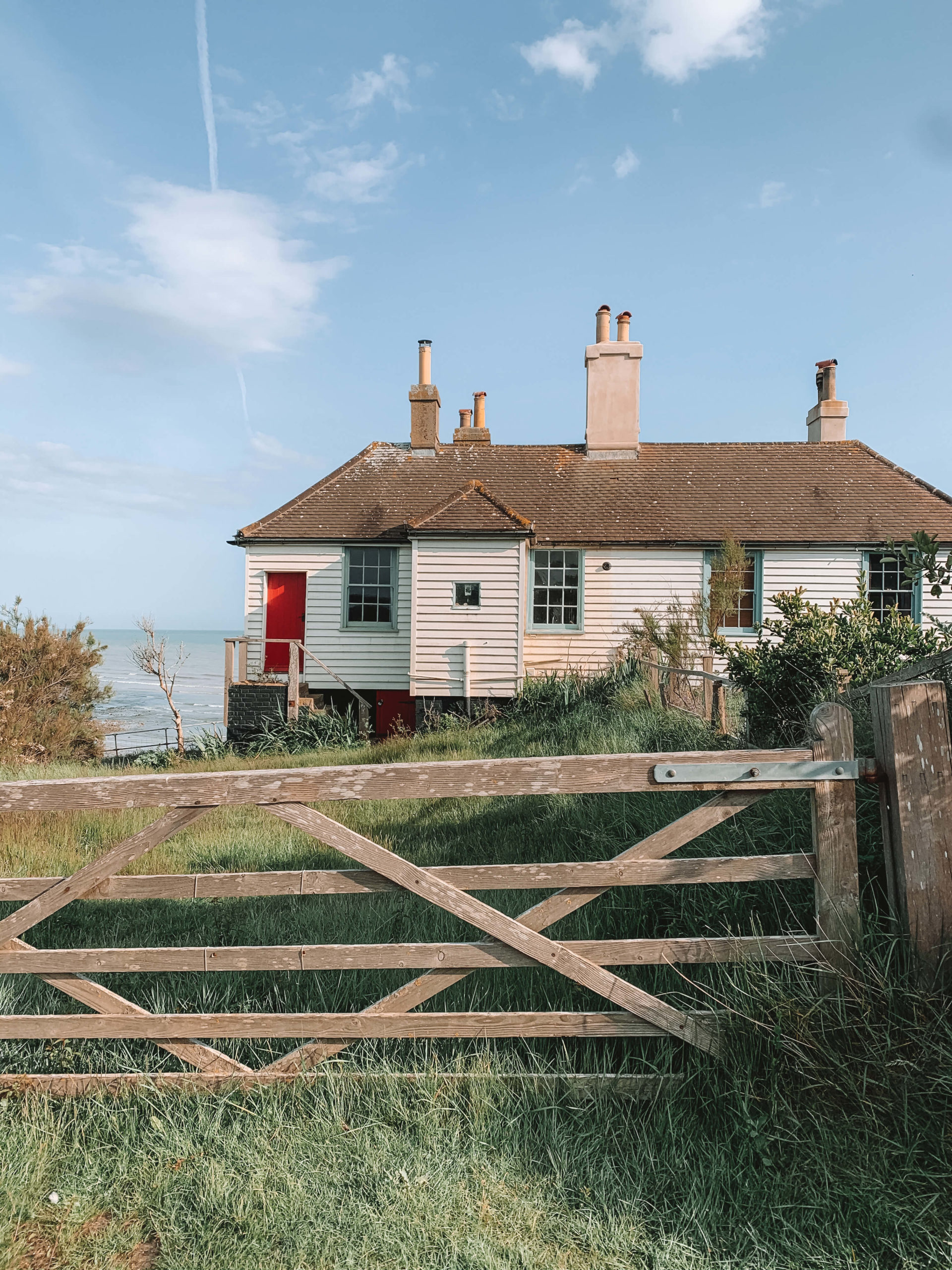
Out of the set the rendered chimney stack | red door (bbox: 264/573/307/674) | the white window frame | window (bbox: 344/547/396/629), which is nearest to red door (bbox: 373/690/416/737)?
window (bbox: 344/547/396/629)

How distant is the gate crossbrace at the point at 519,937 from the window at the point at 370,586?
1485 centimetres

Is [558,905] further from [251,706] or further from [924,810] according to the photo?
[251,706]

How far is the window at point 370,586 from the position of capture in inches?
686

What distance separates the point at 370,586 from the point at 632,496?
6.70 meters

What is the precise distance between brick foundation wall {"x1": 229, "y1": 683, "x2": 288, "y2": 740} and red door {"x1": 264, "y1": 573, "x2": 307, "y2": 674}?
114 centimetres

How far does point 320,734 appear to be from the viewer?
15953mm

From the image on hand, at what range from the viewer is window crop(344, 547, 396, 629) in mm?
17422

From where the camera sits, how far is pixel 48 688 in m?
19.8

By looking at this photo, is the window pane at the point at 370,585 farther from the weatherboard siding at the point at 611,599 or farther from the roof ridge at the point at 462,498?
the weatherboard siding at the point at 611,599

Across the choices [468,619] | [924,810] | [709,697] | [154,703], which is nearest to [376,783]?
[924,810]

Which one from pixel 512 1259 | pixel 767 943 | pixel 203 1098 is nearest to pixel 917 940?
pixel 767 943

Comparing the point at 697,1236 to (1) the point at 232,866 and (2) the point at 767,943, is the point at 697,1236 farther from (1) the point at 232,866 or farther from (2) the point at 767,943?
(1) the point at 232,866

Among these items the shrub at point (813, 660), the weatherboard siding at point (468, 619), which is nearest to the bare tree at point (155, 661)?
the weatherboard siding at point (468, 619)

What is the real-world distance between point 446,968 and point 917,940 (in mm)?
1608
